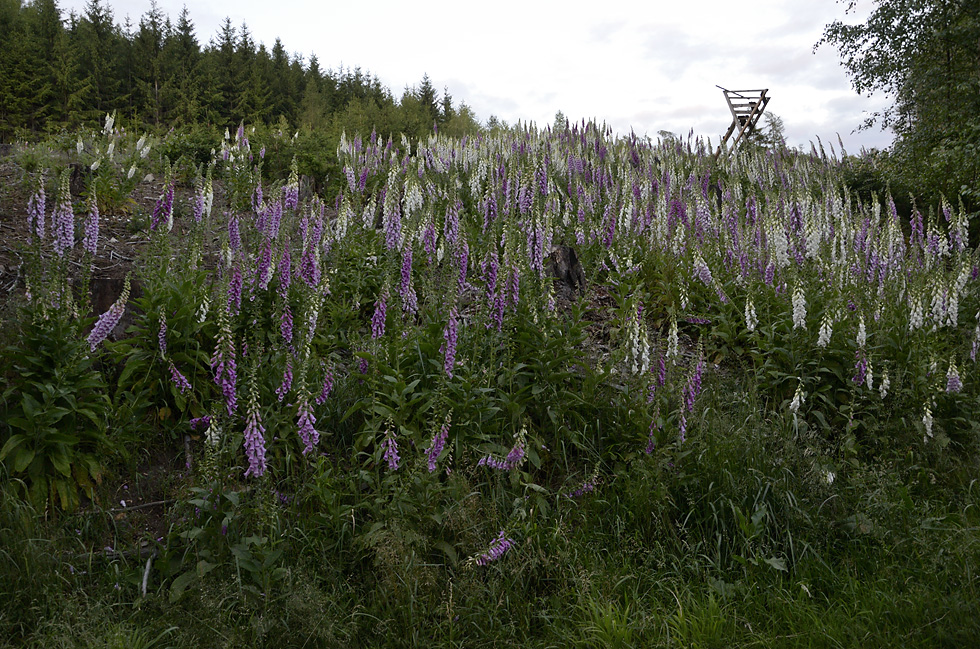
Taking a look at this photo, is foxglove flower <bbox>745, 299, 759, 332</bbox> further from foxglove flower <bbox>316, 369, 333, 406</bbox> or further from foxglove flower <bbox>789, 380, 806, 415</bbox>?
foxglove flower <bbox>316, 369, 333, 406</bbox>

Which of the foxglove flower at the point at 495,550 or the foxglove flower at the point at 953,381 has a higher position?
the foxglove flower at the point at 953,381

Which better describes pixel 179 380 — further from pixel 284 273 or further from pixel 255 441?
pixel 255 441

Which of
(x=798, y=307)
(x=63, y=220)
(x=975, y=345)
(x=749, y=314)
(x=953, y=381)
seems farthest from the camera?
(x=749, y=314)

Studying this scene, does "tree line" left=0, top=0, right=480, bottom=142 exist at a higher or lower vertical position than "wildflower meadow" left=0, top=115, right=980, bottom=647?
higher

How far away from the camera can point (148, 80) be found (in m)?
36.2

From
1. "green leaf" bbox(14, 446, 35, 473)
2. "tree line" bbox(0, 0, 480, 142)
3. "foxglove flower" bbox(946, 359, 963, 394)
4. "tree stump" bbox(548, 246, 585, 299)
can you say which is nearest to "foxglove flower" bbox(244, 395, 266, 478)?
"green leaf" bbox(14, 446, 35, 473)

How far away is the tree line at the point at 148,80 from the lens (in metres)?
32.8

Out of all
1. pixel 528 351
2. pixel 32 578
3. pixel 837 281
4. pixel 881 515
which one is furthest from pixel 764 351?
pixel 32 578

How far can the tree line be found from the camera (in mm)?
32781

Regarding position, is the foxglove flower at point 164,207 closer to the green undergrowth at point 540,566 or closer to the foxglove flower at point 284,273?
the foxglove flower at point 284,273

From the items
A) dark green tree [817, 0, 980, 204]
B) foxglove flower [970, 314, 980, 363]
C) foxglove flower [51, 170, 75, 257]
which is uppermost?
dark green tree [817, 0, 980, 204]

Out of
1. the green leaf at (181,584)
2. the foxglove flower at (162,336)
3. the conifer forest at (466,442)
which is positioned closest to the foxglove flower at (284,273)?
the conifer forest at (466,442)

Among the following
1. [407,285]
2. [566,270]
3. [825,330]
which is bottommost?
[825,330]

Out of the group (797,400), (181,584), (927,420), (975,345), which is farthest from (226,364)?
(975,345)
